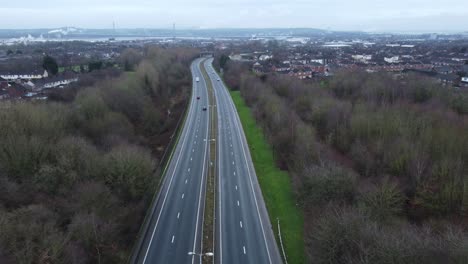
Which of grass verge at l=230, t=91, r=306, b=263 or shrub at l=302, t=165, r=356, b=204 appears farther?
shrub at l=302, t=165, r=356, b=204

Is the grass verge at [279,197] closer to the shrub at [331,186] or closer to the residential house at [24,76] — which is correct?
the shrub at [331,186]

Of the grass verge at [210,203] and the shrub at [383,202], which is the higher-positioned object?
the shrub at [383,202]

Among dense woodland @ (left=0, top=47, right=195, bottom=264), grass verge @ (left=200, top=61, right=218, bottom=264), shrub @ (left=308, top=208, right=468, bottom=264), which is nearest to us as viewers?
shrub @ (left=308, top=208, right=468, bottom=264)

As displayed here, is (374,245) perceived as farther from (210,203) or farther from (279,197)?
(210,203)

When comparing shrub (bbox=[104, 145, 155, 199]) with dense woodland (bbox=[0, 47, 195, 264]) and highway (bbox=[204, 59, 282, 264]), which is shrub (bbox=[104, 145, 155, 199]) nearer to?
dense woodland (bbox=[0, 47, 195, 264])

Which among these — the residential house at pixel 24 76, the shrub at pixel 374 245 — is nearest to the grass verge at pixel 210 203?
the shrub at pixel 374 245

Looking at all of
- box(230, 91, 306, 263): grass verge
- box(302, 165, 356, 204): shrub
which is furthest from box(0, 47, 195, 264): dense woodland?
box(302, 165, 356, 204): shrub
